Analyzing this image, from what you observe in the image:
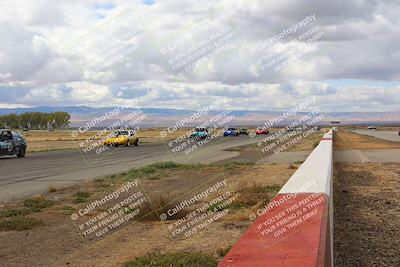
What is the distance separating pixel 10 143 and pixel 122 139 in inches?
619

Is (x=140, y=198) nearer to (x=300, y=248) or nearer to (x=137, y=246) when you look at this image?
(x=137, y=246)

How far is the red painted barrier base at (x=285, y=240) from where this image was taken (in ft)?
8.85

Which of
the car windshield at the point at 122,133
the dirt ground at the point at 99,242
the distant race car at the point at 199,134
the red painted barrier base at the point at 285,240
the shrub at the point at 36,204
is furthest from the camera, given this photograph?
the distant race car at the point at 199,134

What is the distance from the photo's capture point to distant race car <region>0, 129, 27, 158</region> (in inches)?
1134

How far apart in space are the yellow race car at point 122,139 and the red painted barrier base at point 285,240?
132 ft

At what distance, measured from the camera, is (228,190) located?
12828mm

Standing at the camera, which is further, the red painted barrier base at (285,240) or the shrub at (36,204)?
the shrub at (36,204)

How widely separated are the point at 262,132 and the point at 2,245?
87357 mm

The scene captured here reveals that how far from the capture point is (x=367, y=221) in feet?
27.7

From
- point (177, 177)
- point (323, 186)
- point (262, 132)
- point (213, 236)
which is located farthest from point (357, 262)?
point (262, 132)
